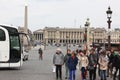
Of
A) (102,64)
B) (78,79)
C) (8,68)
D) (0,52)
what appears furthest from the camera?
(8,68)

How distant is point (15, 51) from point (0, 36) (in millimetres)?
1400

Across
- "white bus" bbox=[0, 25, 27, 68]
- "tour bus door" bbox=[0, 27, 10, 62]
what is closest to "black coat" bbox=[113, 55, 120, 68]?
"white bus" bbox=[0, 25, 27, 68]

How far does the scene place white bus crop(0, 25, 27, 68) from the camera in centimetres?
2722

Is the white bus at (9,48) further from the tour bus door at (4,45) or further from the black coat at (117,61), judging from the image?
the black coat at (117,61)

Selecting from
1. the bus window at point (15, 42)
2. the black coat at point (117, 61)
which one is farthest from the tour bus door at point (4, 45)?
the black coat at point (117, 61)

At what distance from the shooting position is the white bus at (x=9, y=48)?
27219 mm

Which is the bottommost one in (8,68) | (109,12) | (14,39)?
(8,68)

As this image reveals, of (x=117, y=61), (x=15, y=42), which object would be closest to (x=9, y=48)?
(x=15, y=42)

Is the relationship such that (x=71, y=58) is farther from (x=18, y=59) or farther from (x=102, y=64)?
(x=18, y=59)

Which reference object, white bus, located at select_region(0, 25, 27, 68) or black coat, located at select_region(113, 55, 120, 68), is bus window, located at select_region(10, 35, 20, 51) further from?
black coat, located at select_region(113, 55, 120, 68)

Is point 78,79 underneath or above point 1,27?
underneath

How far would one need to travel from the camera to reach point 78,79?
21.2 metres

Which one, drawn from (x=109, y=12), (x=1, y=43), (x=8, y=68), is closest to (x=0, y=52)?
(x=1, y=43)

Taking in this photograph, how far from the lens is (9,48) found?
1077 inches
